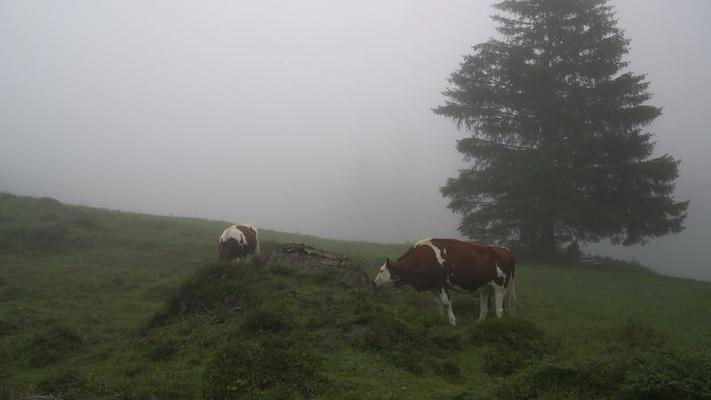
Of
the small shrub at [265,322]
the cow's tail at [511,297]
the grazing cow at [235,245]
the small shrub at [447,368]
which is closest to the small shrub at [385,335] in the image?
the small shrub at [447,368]

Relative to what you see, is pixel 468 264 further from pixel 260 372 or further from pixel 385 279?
pixel 260 372

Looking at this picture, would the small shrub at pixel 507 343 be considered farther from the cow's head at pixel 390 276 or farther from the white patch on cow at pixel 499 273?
the cow's head at pixel 390 276

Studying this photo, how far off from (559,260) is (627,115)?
825 cm

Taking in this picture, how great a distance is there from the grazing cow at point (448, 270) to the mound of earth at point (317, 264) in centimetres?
73

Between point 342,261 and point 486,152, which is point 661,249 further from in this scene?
point 342,261

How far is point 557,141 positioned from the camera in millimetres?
29750

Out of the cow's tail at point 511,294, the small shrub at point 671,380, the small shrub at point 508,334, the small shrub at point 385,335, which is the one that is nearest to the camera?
the small shrub at point 671,380

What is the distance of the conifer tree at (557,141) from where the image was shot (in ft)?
93.6

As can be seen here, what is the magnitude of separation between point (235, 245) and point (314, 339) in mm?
10145

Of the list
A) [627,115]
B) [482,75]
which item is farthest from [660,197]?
[482,75]

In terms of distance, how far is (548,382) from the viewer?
8625 mm

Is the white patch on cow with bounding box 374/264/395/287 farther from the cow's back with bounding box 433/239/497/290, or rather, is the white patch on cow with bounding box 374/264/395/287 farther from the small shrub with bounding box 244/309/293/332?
the small shrub with bounding box 244/309/293/332

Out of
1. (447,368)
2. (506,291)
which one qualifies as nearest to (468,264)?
(506,291)

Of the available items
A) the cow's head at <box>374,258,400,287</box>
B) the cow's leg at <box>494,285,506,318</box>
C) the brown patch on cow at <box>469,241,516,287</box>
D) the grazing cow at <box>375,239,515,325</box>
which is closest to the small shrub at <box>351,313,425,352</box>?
the grazing cow at <box>375,239,515,325</box>
